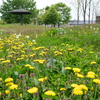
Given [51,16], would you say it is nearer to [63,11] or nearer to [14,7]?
[14,7]

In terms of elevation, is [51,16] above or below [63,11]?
below

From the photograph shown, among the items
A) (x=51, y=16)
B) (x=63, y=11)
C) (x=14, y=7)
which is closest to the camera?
(x=14, y=7)

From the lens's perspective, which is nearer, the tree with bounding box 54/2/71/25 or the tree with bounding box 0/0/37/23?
the tree with bounding box 0/0/37/23

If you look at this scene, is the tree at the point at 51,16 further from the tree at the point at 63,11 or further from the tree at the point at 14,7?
the tree at the point at 63,11

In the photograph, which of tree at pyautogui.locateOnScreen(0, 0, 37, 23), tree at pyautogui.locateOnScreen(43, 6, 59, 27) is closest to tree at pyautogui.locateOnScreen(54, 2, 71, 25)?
tree at pyautogui.locateOnScreen(43, 6, 59, 27)

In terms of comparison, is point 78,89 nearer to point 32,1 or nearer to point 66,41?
point 66,41

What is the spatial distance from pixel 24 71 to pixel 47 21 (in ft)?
153

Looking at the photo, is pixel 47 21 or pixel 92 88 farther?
pixel 47 21

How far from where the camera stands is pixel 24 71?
2.57 meters

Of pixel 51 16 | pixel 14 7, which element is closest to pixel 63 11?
pixel 51 16

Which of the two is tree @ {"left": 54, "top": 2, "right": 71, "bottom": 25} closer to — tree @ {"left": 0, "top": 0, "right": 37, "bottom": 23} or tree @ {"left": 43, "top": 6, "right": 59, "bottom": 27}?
tree @ {"left": 43, "top": 6, "right": 59, "bottom": 27}

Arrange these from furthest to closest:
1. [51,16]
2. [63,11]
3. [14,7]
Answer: [63,11] → [51,16] → [14,7]

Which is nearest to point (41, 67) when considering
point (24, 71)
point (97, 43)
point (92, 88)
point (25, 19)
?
point (24, 71)

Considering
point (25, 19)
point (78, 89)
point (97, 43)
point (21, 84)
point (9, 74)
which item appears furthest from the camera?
point (25, 19)
